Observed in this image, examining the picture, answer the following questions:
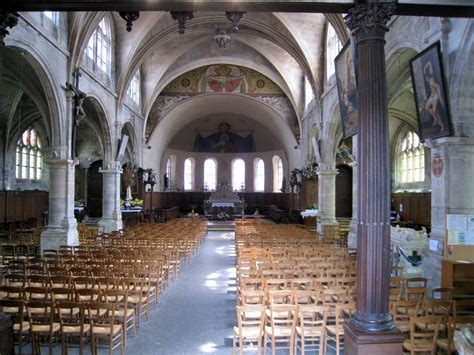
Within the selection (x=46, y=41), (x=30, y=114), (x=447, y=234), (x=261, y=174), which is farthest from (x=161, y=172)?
(x=447, y=234)

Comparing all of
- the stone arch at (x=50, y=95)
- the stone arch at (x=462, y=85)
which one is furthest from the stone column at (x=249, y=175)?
the stone arch at (x=462, y=85)

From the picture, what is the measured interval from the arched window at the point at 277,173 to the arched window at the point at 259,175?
1428mm

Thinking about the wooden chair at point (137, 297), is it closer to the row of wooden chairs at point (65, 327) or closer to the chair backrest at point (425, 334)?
the row of wooden chairs at point (65, 327)

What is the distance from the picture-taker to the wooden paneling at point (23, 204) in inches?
963

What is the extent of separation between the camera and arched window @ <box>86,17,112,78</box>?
21.0m

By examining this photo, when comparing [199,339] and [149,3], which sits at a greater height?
[149,3]

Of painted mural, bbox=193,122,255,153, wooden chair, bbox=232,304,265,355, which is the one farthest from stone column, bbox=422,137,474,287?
painted mural, bbox=193,122,255,153

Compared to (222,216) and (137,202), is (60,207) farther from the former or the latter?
(222,216)

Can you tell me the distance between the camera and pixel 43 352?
255 inches

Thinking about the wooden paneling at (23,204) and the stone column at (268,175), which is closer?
the wooden paneling at (23,204)

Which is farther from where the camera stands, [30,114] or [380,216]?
[30,114]

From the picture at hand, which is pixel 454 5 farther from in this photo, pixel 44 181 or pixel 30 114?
pixel 44 181

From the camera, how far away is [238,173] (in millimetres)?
42938

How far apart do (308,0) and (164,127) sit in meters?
30.6
